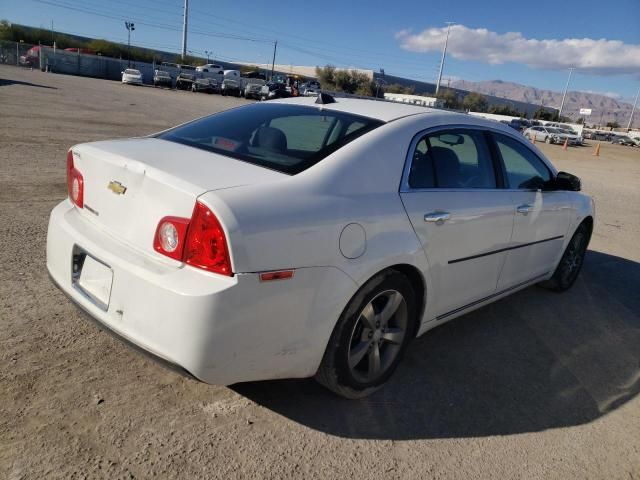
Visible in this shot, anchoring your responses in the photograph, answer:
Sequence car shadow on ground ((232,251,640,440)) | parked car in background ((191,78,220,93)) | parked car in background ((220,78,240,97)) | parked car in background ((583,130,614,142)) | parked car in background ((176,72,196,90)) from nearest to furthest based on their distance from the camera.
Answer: car shadow on ground ((232,251,640,440)) → parked car in background ((191,78,220,93)) → parked car in background ((176,72,196,90)) → parked car in background ((220,78,240,97)) → parked car in background ((583,130,614,142))

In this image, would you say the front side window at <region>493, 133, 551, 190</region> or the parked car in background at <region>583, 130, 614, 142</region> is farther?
the parked car in background at <region>583, 130, 614, 142</region>

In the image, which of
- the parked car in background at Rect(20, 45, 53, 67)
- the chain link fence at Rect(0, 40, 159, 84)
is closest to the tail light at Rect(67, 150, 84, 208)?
the chain link fence at Rect(0, 40, 159, 84)

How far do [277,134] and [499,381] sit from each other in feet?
6.99

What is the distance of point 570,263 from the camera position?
506 centimetres

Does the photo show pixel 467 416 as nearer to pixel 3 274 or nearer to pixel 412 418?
pixel 412 418

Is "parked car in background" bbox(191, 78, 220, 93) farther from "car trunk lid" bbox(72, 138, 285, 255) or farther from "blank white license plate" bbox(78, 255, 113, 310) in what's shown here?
"blank white license plate" bbox(78, 255, 113, 310)

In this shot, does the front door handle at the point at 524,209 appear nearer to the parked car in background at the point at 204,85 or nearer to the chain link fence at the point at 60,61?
the parked car in background at the point at 204,85

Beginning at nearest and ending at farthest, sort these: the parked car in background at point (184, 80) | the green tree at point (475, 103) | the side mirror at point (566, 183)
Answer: the side mirror at point (566, 183) < the parked car in background at point (184, 80) < the green tree at point (475, 103)

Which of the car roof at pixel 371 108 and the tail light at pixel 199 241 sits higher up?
the car roof at pixel 371 108

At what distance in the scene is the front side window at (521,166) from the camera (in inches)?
150

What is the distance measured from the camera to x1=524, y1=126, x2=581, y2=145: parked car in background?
40281mm

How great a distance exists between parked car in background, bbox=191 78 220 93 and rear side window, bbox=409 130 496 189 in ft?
168

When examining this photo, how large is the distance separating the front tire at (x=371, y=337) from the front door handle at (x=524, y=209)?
4.28 ft

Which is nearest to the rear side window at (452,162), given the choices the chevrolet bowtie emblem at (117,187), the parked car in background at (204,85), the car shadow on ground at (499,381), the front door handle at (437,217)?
the front door handle at (437,217)
